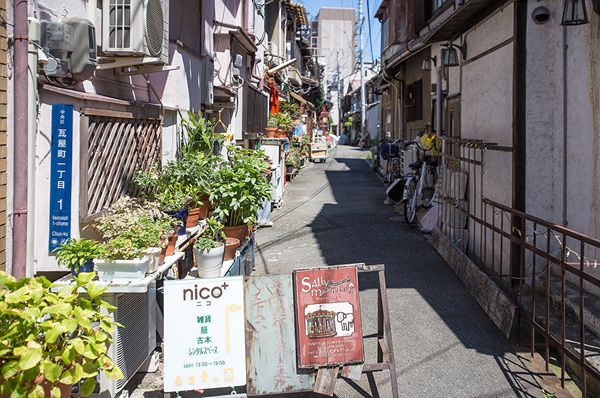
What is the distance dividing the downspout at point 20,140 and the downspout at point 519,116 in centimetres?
526

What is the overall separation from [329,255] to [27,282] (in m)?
6.38

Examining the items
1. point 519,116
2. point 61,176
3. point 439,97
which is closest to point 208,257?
point 61,176

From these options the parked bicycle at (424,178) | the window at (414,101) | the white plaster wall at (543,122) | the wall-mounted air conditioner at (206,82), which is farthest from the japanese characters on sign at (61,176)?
the window at (414,101)

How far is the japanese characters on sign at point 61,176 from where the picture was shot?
4.37m

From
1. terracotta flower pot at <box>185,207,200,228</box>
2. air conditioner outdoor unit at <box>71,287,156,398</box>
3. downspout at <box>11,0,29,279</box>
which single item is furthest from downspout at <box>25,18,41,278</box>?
terracotta flower pot at <box>185,207,200,228</box>

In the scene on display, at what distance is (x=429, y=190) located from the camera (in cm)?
1273

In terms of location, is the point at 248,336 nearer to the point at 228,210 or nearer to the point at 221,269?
the point at 221,269

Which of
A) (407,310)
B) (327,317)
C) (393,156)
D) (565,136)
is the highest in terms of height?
(393,156)

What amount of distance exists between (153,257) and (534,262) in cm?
359

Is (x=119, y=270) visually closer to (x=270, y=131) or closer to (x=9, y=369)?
(x=9, y=369)

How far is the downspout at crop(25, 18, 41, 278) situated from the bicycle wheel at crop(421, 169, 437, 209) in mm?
9893

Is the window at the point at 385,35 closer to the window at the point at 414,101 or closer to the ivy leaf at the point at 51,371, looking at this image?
the window at the point at 414,101

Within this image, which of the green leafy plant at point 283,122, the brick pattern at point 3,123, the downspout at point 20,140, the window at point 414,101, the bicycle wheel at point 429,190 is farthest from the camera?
the green leafy plant at point 283,122

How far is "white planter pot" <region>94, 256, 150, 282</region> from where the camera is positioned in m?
4.20
